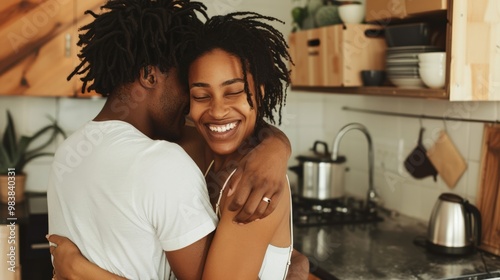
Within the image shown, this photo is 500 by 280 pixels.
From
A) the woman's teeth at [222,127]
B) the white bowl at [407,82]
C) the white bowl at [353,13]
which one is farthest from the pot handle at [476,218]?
the woman's teeth at [222,127]

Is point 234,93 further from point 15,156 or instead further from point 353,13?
point 15,156

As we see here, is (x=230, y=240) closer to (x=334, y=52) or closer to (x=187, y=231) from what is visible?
(x=187, y=231)

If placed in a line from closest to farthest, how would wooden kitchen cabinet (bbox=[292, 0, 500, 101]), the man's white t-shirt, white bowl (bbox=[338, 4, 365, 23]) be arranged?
1. the man's white t-shirt
2. wooden kitchen cabinet (bbox=[292, 0, 500, 101])
3. white bowl (bbox=[338, 4, 365, 23])

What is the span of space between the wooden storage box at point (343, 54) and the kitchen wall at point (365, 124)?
33 cm

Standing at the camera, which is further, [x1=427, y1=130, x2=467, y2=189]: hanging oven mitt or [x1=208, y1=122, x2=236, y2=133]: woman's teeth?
[x1=427, y1=130, x2=467, y2=189]: hanging oven mitt

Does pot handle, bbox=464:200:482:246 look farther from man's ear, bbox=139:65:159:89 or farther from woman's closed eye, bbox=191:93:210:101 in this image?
man's ear, bbox=139:65:159:89

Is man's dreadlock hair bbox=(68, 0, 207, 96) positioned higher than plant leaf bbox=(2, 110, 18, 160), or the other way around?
man's dreadlock hair bbox=(68, 0, 207, 96)

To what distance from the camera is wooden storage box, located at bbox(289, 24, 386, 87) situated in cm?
229

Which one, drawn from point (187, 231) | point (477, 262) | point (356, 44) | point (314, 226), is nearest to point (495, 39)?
point (356, 44)

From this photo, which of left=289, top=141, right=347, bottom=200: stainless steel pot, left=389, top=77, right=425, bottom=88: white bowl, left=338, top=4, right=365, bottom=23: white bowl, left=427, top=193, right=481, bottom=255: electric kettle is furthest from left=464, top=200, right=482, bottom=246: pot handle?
left=338, top=4, right=365, bottom=23: white bowl

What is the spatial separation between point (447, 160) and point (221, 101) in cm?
141

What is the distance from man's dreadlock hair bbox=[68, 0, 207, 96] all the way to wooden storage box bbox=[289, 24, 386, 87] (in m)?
1.20

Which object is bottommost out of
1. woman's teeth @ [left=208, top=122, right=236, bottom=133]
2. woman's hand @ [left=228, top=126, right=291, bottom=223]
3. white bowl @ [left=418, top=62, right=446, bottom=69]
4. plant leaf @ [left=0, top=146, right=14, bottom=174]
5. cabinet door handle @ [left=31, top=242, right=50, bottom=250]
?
cabinet door handle @ [left=31, top=242, right=50, bottom=250]

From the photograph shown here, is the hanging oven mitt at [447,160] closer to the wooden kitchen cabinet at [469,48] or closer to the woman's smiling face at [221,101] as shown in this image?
the wooden kitchen cabinet at [469,48]
